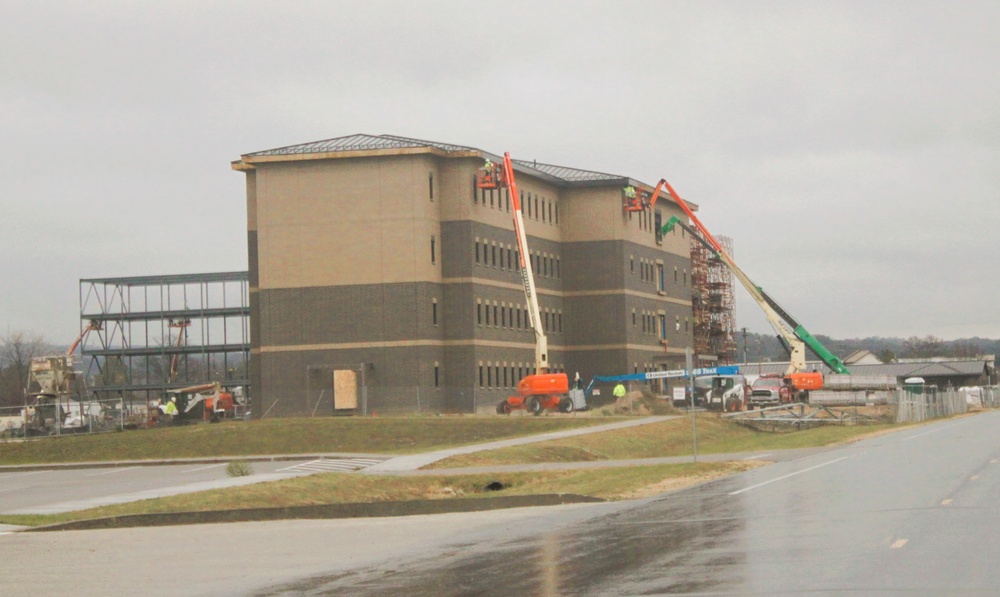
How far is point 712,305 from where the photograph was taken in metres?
126

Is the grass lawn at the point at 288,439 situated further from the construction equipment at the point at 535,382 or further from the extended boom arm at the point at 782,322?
the extended boom arm at the point at 782,322

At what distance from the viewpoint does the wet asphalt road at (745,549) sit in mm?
14594

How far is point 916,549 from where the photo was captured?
1659 cm

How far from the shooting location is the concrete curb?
27188 mm

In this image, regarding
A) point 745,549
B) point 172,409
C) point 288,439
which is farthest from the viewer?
point 172,409

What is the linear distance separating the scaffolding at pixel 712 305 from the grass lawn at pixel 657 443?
5699 centimetres

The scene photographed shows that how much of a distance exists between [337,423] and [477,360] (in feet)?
71.3

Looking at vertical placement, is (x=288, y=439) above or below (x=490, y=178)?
below

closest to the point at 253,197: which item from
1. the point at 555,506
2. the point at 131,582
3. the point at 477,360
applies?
the point at 477,360

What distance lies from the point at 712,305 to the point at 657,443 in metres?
72.1

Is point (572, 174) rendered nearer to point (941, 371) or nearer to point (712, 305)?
point (712, 305)

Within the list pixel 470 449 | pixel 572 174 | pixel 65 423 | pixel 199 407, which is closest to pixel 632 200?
pixel 572 174

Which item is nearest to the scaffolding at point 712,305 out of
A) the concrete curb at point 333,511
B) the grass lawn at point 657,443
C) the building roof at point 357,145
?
the building roof at point 357,145

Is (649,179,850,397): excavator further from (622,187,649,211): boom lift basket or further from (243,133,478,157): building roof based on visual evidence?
(243,133,478,157): building roof
